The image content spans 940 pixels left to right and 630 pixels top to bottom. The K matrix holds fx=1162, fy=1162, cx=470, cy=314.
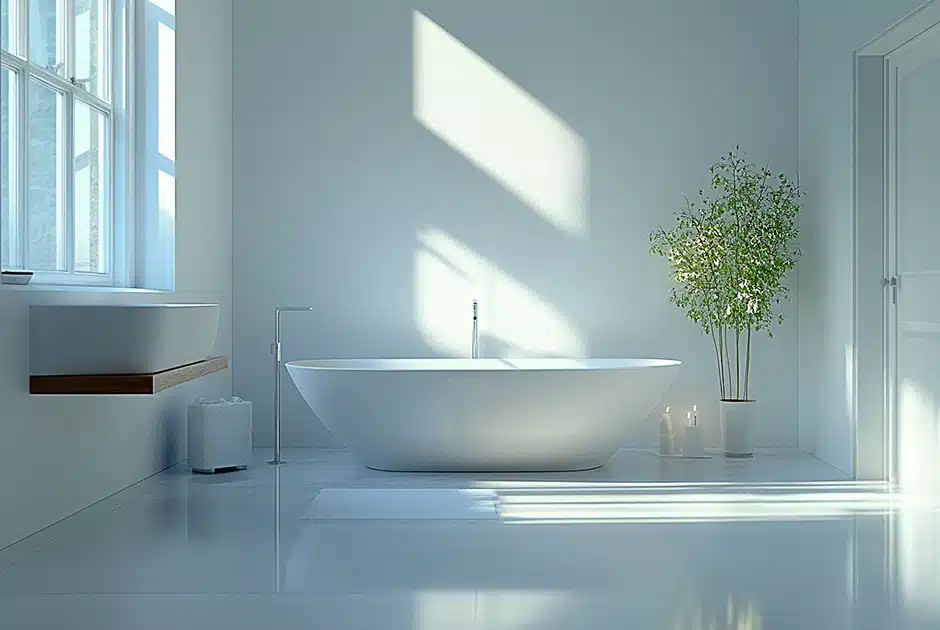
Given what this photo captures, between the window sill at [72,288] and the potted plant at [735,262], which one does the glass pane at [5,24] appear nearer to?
the window sill at [72,288]

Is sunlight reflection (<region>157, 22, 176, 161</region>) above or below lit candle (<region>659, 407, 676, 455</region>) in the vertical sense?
above

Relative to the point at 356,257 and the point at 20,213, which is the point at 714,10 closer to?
the point at 356,257

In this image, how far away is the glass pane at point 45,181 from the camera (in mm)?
4184

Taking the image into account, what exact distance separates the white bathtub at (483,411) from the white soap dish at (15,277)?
1.55m

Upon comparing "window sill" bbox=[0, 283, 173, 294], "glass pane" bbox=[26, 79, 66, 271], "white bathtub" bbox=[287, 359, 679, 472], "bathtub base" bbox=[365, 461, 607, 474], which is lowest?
"bathtub base" bbox=[365, 461, 607, 474]

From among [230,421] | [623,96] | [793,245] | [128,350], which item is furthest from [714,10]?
[128,350]

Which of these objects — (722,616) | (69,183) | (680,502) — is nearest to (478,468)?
(680,502)

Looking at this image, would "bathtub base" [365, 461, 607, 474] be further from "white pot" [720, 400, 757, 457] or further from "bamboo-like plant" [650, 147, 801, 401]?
"bamboo-like plant" [650, 147, 801, 401]

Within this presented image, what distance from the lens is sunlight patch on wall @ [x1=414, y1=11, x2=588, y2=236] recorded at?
6.23m

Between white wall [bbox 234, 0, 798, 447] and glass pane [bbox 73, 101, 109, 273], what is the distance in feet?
5.01

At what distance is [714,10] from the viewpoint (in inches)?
246

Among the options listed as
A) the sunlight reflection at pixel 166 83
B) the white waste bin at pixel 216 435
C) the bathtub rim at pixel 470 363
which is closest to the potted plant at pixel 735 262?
the bathtub rim at pixel 470 363

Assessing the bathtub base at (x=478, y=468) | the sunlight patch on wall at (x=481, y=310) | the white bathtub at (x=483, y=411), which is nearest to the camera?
the white bathtub at (x=483, y=411)

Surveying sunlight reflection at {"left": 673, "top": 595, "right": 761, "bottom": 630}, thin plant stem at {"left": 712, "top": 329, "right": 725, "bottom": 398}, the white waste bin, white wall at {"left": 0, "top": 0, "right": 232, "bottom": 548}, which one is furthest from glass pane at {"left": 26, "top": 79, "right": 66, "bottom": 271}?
thin plant stem at {"left": 712, "top": 329, "right": 725, "bottom": 398}
